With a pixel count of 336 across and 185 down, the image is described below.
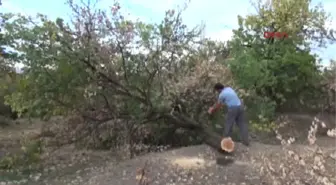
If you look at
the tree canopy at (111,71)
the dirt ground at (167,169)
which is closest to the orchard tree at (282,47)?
the tree canopy at (111,71)

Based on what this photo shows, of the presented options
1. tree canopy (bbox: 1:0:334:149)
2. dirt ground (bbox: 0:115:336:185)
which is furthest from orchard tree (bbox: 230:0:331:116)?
dirt ground (bbox: 0:115:336:185)

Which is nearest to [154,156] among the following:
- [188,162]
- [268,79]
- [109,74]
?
[188,162]

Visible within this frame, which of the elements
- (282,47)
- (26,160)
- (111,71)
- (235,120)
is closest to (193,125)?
(235,120)

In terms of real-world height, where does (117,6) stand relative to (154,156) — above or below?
above

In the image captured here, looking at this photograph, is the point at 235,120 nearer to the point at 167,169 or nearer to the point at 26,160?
the point at 167,169

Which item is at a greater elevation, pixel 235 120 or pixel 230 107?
pixel 230 107

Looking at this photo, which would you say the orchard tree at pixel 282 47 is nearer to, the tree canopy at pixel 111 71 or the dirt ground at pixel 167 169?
the tree canopy at pixel 111 71

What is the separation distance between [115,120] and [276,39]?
1149 cm

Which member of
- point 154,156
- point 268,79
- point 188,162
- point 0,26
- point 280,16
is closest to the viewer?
point 188,162

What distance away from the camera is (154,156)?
10133 mm

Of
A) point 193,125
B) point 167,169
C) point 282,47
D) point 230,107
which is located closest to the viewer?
point 167,169

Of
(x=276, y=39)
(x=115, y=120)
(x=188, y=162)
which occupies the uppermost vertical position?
(x=276, y=39)

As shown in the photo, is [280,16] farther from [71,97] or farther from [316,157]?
[316,157]

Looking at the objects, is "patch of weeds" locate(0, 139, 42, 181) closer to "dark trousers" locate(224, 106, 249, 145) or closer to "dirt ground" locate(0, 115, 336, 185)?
"dirt ground" locate(0, 115, 336, 185)
